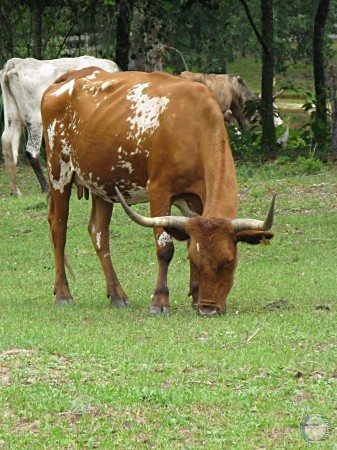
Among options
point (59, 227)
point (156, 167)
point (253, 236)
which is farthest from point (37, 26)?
point (253, 236)

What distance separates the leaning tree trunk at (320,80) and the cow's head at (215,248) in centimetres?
1219

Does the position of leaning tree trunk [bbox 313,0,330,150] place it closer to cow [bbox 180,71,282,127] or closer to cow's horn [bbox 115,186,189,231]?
cow [bbox 180,71,282,127]

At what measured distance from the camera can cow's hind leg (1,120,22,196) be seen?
63.6ft

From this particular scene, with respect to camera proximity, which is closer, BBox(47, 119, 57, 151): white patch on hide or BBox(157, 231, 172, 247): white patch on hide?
BBox(157, 231, 172, 247): white patch on hide

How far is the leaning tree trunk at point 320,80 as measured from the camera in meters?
21.5

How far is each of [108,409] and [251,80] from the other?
43.2 meters

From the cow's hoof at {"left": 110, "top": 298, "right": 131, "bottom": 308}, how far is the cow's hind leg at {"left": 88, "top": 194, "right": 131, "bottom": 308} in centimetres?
4

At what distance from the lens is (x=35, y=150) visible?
19422mm

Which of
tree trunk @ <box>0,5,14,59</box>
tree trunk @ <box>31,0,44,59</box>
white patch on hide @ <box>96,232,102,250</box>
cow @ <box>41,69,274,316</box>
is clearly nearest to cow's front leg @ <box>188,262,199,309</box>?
cow @ <box>41,69,274,316</box>

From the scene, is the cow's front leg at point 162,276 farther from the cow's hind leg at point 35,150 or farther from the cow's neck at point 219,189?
the cow's hind leg at point 35,150

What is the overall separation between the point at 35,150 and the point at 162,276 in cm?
996

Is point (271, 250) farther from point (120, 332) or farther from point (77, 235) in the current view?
point (120, 332)

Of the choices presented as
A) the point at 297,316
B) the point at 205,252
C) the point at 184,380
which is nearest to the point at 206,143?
the point at 205,252

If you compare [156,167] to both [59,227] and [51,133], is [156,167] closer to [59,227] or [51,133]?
[51,133]
